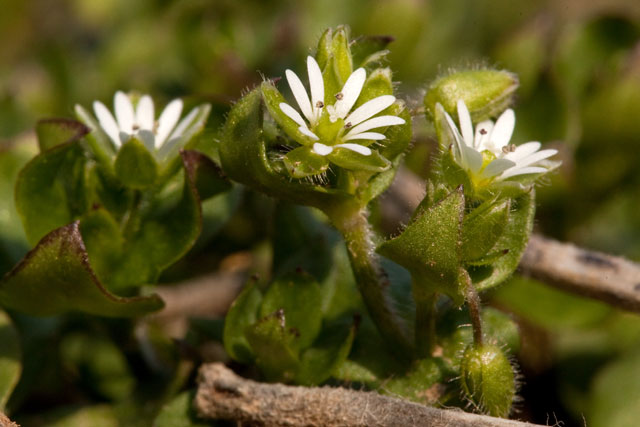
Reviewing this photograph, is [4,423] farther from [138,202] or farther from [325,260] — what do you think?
[325,260]

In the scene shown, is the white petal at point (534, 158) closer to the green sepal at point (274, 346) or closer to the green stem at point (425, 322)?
the green stem at point (425, 322)

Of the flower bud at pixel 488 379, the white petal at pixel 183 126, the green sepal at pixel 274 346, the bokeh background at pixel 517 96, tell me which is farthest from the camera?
the bokeh background at pixel 517 96

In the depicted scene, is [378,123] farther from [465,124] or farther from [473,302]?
[473,302]

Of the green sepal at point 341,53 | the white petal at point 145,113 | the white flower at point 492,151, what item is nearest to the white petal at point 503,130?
the white flower at point 492,151

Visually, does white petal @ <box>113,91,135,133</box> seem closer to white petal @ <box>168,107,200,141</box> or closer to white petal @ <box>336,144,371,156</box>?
white petal @ <box>168,107,200,141</box>

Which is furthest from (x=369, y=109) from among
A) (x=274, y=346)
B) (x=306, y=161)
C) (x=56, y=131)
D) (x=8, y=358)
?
(x=8, y=358)

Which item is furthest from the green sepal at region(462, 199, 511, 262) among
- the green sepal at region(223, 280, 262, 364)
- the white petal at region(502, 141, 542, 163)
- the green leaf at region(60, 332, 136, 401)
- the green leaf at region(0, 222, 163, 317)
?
the green leaf at region(60, 332, 136, 401)
